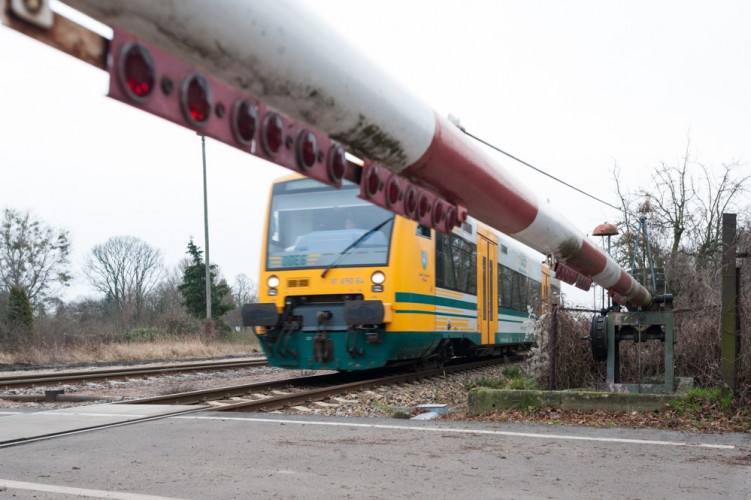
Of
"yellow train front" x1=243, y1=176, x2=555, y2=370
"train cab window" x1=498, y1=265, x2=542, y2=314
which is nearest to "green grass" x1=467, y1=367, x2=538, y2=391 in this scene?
"yellow train front" x1=243, y1=176, x2=555, y2=370

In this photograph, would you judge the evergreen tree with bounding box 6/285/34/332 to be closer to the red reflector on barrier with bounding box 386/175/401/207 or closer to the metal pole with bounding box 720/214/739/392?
the metal pole with bounding box 720/214/739/392

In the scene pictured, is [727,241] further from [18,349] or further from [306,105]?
[18,349]

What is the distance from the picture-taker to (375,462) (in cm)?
581

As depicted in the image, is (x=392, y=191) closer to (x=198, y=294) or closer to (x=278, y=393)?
(x=278, y=393)

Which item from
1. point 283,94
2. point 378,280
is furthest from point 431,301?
point 283,94

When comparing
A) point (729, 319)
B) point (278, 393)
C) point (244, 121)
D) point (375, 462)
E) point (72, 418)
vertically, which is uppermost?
point (244, 121)

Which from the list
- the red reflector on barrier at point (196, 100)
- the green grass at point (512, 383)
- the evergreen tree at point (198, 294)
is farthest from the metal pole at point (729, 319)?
the evergreen tree at point (198, 294)

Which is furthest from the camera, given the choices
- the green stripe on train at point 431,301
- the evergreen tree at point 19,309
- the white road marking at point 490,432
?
the evergreen tree at point 19,309

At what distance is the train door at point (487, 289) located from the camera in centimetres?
1619

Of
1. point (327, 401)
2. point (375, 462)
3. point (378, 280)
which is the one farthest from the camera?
point (378, 280)

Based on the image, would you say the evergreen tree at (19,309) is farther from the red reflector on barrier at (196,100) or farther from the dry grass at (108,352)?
the red reflector on barrier at (196,100)

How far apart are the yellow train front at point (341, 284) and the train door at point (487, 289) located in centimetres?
297

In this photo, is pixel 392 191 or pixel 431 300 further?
pixel 431 300

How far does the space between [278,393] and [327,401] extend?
142 centimetres
